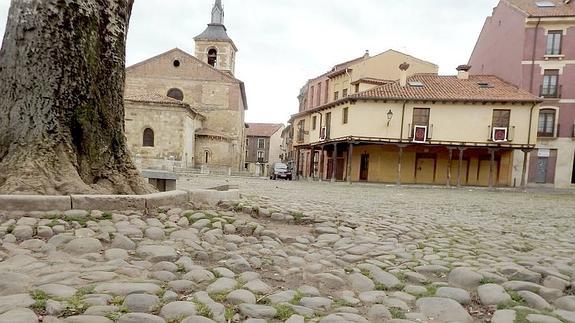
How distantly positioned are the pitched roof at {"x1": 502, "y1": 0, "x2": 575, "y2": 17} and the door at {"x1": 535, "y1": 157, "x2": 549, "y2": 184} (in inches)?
390

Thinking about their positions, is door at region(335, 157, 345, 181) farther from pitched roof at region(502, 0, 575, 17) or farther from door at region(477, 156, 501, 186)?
pitched roof at region(502, 0, 575, 17)

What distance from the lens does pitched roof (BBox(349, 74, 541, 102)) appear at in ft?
79.7

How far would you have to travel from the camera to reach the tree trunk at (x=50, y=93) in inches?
164

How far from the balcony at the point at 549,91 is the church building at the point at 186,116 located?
25.1 metres

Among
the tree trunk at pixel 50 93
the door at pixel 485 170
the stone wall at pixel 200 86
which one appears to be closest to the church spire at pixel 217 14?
the stone wall at pixel 200 86

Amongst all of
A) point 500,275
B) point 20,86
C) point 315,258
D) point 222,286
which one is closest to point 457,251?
point 500,275

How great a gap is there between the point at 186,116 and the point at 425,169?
2018 cm

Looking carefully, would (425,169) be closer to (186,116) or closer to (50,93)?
(186,116)

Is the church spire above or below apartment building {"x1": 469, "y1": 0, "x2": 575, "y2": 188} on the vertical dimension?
above

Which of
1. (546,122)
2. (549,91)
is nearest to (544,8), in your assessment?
(549,91)


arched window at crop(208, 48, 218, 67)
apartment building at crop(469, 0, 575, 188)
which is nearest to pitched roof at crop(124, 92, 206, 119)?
→ arched window at crop(208, 48, 218, 67)

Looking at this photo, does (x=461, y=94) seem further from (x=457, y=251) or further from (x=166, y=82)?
(x=166, y=82)

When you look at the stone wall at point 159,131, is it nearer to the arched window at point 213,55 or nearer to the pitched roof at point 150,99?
the pitched roof at point 150,99

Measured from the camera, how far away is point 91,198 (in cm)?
412
